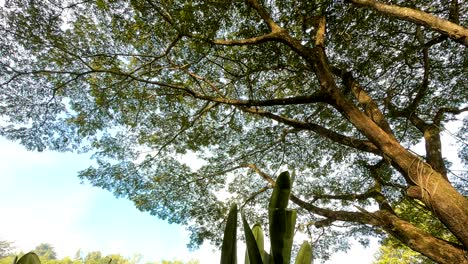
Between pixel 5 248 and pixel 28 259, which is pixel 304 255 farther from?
pixel 5 248

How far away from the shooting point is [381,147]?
3.13 meters

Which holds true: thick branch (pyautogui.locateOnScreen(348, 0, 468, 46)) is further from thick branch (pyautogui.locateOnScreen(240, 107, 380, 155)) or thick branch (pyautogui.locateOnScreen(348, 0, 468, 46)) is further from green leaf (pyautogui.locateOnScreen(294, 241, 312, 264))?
green leaf (pyautogui.locateOnScreen(294, 241, 312, 264))

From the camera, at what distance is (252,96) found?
176 inches

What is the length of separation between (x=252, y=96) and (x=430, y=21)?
8.19ft

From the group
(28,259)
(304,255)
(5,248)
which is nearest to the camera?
(28,259)

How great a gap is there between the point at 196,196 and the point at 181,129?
67.3 inches

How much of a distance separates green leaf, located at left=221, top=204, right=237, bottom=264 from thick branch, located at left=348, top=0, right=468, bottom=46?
261 centimetres

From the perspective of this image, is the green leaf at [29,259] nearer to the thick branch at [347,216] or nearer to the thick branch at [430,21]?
the thick branch at [430,21]

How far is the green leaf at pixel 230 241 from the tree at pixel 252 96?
2603mm

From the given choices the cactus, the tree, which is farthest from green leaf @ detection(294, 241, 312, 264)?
the tree

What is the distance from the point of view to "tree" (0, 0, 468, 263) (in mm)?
3617

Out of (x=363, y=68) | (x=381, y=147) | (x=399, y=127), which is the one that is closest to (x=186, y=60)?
(x=363, y=68)

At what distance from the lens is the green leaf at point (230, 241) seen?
70 centimetres

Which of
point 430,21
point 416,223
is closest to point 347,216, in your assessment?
point 430,21
